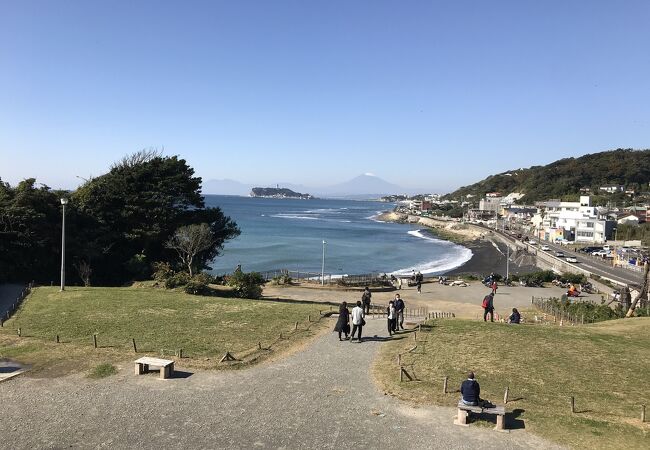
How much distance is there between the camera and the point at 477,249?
88125 millimetres

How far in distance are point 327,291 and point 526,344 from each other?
20953 millimetres

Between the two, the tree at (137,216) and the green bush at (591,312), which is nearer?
the green bush at (591,312)

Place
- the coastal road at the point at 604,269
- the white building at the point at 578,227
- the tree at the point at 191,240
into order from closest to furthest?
the tree at the point at 191,240 < the coastal road at the point at 604,269 < the white building at the point at 578,227

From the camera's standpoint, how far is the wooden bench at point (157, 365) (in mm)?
Answer: 11305

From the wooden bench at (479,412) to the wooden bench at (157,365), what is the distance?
694 centimetres

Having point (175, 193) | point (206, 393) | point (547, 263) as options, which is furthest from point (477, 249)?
point (206, 393)

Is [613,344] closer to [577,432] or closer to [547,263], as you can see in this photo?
[577,432]

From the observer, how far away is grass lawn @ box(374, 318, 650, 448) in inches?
361

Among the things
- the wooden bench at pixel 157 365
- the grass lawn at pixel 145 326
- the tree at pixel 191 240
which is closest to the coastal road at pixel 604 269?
the tree at pixel 191 240

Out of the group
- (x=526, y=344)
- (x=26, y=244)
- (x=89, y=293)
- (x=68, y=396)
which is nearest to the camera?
(x=68, y=396)

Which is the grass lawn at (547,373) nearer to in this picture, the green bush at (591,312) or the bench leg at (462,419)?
the bench leg at (462,419)

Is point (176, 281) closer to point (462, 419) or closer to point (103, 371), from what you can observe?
point (103, 371)

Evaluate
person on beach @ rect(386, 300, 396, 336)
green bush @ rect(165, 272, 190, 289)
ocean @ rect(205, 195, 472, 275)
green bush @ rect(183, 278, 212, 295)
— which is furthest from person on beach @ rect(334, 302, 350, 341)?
ocean @ rect(205, 195, 472, 275)

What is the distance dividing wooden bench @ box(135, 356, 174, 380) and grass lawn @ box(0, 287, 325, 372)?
96 centimetres
